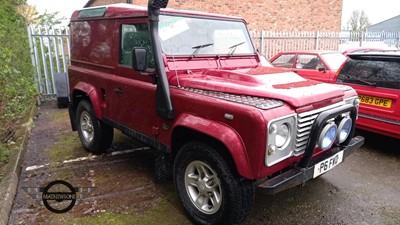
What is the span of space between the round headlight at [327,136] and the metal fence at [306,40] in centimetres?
1062

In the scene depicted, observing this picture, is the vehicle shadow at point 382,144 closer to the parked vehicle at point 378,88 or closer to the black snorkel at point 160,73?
the parked vehicle at point 378,88

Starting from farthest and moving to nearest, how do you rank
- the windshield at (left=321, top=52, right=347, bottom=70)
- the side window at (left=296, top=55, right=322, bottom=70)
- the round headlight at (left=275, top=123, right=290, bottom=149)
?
the side window at (left=296, top=55, right=322, bottom=70), the windshield at (left=321, top=52, right=347, bottom=70), the round headlight at (left=275, top=123, right=290, bottom=149)

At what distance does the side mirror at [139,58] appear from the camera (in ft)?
9.78

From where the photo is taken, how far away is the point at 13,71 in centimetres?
500

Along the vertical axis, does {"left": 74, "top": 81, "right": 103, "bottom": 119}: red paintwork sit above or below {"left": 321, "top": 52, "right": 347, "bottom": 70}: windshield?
below

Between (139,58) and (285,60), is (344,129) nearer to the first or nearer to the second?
(139,58)

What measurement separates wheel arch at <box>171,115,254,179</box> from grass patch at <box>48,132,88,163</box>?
2376 millimetres

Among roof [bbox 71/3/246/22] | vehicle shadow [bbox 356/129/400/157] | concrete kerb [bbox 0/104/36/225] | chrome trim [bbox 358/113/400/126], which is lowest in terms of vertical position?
vehicle shadow [bbox 356/129/400/157]

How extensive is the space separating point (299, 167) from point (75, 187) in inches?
106

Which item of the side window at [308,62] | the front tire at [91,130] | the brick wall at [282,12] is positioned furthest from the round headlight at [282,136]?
the brick wall at [282,12]

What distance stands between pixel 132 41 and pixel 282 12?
13.9 m

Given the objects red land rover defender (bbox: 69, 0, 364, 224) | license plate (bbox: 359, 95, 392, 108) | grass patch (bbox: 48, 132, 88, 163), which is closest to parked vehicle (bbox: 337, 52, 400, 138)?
license plate (bbox: 359, 95, 392, 108)

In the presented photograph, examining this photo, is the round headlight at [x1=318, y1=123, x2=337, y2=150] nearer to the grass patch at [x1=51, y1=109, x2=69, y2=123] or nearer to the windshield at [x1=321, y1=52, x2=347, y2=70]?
the windshield at [x1=321, y1=52, x2=347, y2=70]

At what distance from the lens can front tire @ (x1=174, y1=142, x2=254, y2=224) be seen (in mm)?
2600
